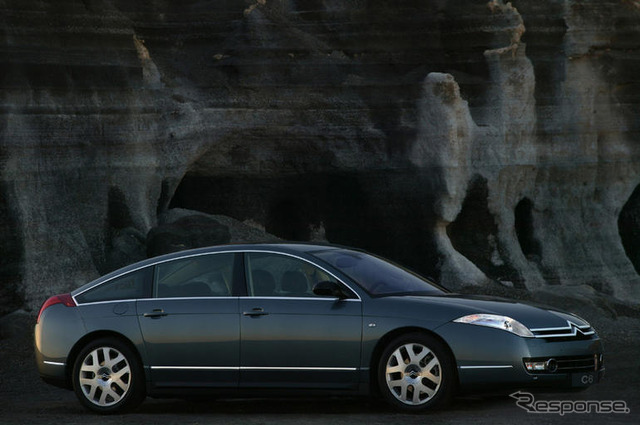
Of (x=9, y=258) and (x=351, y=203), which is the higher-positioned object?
(x=351, y=203)

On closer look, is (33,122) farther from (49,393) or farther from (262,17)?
(49,393)

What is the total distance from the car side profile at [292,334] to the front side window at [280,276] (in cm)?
1

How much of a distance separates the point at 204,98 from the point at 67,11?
113 inches

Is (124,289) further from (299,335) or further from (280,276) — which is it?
(299,335)

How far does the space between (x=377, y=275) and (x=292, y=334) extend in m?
0.90

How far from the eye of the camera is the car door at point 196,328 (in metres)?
9.57

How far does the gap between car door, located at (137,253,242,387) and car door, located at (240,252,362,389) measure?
0.41ft

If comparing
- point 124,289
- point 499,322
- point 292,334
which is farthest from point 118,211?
point 499,322

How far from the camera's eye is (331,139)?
71.3ft

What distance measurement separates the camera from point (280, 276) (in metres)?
9.71

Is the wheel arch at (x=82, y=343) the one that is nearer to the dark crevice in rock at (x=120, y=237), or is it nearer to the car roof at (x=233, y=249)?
the car roof at (x=233, y=249)

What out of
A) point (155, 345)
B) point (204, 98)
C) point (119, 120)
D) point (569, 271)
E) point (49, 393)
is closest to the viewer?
point (155, 345)

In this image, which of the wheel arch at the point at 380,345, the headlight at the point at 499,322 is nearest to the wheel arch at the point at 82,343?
the wheel arch at the point at 380,345

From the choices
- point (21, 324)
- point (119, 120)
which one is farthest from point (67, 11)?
point (21, 324)
